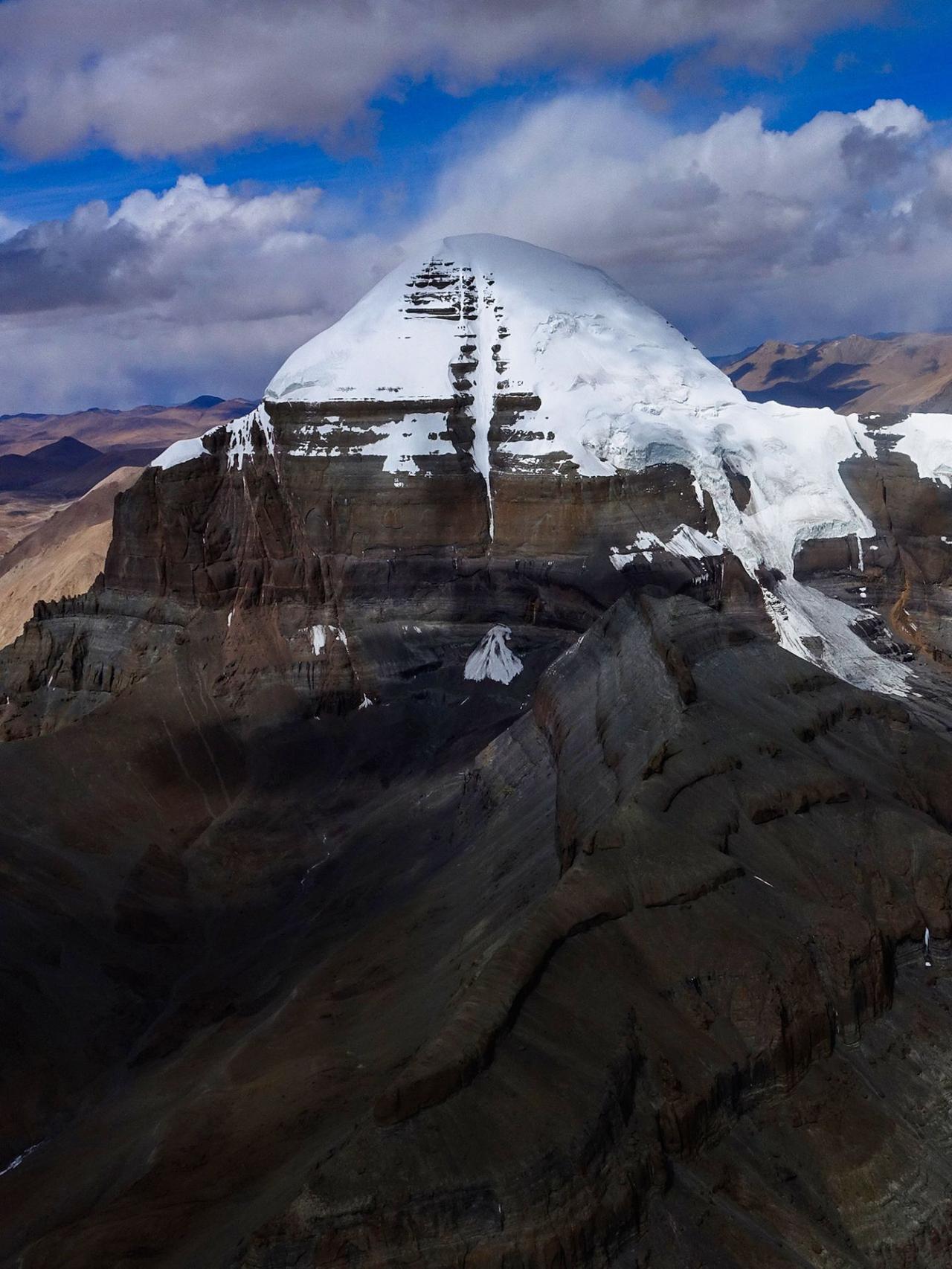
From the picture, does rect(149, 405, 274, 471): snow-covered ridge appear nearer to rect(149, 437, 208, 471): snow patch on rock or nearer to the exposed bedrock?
rect(149, 437, 208, 471): snow patch on rock

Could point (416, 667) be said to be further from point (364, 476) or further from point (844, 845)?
point (844, 845)

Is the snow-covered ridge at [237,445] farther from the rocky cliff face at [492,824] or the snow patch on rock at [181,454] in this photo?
the rocky cliff face at [492,824]

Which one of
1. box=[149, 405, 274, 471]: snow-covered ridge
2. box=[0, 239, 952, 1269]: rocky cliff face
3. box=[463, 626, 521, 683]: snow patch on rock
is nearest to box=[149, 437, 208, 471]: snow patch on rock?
box=[149, 405, 274, 471]: snow-covered ridge

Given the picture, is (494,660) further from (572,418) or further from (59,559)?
(59,559)

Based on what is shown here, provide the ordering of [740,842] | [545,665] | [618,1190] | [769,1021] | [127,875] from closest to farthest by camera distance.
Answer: [618,1190]
[769,1021]
[740,842]
[127,875]
[545,665]

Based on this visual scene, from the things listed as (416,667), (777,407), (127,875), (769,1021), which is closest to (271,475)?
(416,667)

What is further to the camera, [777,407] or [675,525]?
[777,407]

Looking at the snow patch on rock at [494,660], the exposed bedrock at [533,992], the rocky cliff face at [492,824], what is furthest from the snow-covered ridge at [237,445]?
the exposed bedrock at [533,992]

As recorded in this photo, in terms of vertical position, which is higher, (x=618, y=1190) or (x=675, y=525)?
(x=675, y=525)
